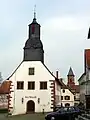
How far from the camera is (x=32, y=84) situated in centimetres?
4888

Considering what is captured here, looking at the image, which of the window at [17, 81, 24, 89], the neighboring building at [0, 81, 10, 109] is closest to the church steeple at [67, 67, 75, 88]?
the neighboring building at [0, 81, 10, 109]

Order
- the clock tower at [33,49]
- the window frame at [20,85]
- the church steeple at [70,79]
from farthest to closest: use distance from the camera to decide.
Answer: the church steeple at [70,79] < the clock tower at [33,49] < the window frame at [20,85]

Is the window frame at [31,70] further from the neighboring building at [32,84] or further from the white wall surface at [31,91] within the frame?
the white wall surface at [31,91]

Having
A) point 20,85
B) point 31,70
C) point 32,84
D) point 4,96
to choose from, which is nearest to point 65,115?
point 32,84

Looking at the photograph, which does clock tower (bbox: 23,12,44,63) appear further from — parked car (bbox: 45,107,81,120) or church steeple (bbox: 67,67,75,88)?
church steeple (bbox: 67,67,75,88)

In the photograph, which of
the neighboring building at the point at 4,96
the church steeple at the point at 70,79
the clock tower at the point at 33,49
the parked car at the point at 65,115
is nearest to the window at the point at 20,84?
the clock tower at the point at 33,49

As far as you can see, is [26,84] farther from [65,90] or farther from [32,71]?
[65,90]

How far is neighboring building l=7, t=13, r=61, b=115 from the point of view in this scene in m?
47.9

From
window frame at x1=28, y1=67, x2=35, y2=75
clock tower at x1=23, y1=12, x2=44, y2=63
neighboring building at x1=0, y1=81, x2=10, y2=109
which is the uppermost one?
clock tower at x1=23, y1=12, x2=44, y2=63

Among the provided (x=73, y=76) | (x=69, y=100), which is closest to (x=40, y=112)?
(x=69, y=100)

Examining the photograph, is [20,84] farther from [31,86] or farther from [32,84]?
[32,84]

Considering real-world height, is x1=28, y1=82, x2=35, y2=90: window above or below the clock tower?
below

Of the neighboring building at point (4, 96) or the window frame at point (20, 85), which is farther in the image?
the neighboring building at point (4, 96)

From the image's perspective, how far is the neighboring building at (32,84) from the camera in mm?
47938
